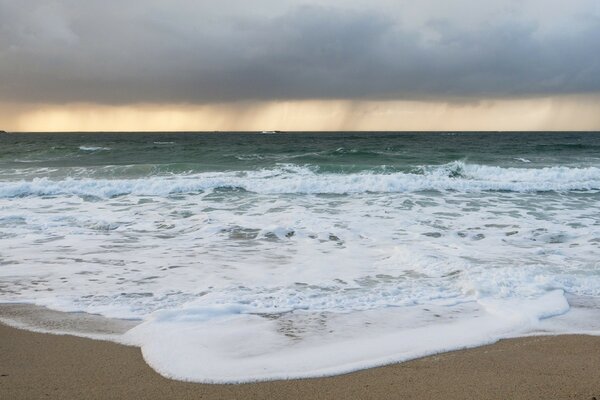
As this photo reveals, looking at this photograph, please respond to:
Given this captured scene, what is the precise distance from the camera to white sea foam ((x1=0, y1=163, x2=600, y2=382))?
4.06 m

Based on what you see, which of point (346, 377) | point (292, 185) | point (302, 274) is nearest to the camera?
point (346, 377)

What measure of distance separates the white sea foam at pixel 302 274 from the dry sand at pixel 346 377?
6.6 inches

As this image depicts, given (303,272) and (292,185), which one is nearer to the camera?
(303,272)

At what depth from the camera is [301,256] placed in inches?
286

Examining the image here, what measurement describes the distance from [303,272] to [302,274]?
0.33 ft

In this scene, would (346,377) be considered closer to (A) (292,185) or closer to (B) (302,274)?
(B) (302,274)

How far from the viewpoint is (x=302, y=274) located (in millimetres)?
6273

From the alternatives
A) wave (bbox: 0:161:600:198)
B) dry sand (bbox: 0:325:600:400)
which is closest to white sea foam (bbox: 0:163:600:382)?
dry sand (bbox: 0:325:600:400)

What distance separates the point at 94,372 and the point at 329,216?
7822mm

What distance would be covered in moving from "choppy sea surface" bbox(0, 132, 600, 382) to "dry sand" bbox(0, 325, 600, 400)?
15cm

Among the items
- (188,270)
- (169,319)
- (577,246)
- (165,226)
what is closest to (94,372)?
(169,319)

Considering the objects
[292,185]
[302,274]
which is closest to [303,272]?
[302,274]

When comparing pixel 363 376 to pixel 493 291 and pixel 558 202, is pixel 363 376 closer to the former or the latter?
pixel 493 291

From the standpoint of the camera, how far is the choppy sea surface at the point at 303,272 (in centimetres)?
409
